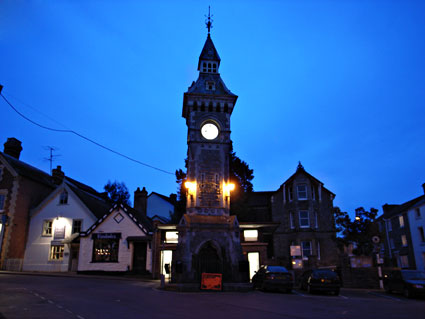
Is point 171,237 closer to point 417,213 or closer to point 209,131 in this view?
point 209,131

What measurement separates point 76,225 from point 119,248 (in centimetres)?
645

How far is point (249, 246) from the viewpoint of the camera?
87.4 feet

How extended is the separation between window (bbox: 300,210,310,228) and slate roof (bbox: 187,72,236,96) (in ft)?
61.6

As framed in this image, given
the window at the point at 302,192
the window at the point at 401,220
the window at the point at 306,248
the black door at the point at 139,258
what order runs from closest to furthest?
the black door at the point at 139,258
the window at the point at 306,248
the window at the point at 302,192
the window at the point at 401,220

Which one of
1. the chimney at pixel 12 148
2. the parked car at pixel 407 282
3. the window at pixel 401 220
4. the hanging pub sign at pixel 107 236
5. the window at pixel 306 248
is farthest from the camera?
the window at pixel 401 220

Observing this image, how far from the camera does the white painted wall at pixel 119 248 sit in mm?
29297

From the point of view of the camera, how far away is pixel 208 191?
22.2 m

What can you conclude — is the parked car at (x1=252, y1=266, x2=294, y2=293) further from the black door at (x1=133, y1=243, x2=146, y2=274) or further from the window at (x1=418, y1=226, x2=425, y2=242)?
the window at (x1=418, y1=226, x2=425, y2=242)

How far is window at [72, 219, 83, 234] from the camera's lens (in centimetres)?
3266

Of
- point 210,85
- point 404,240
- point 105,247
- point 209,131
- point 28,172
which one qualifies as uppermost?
point 210,85

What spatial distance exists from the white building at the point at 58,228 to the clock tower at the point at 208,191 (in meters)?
16.1

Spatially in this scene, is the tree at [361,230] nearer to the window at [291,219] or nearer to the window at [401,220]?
the window at [291,219]

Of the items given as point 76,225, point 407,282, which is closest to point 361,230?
point 407,282

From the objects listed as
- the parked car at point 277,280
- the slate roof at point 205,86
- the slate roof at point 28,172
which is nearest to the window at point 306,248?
the parked car at point 277,280
